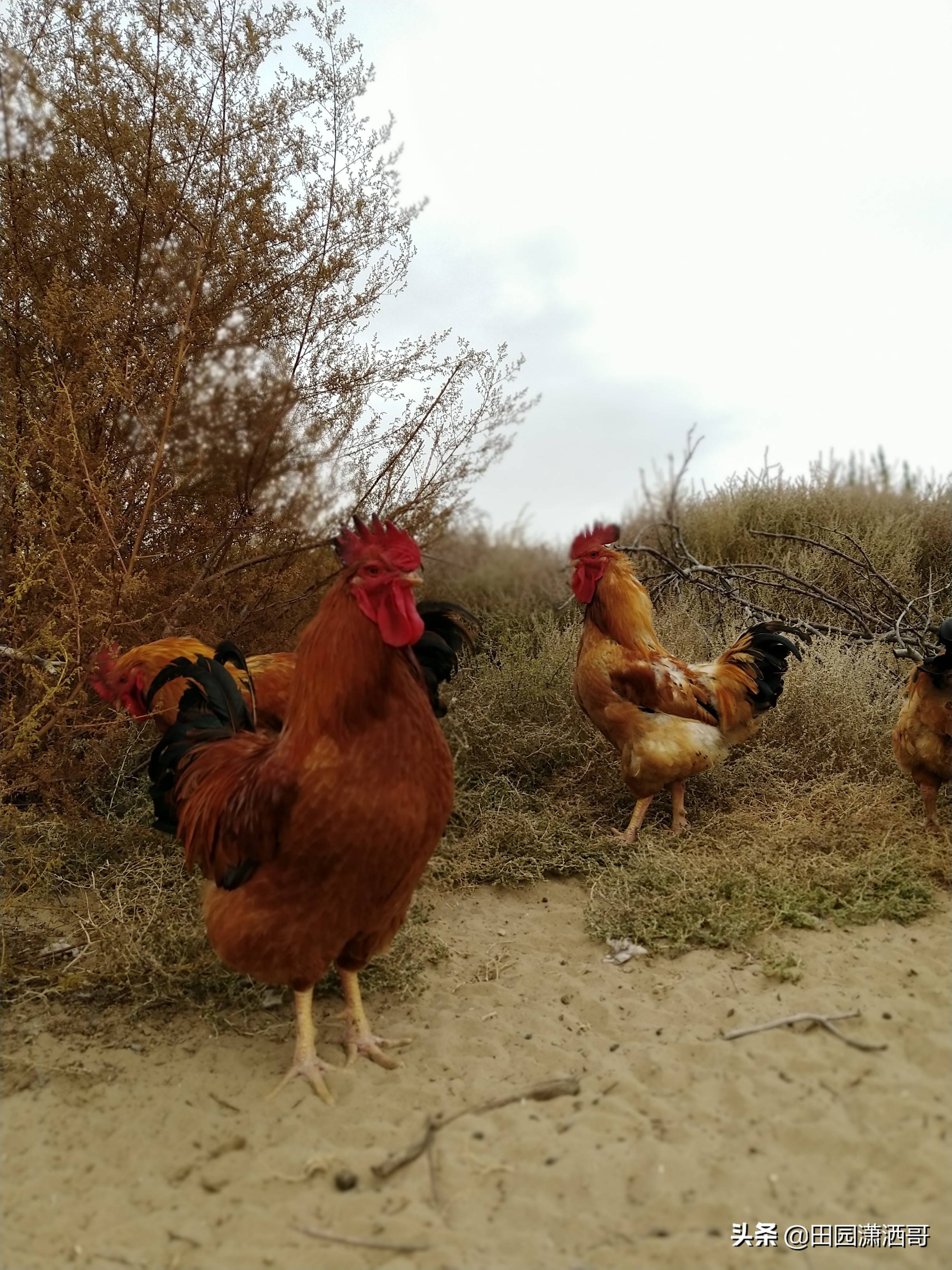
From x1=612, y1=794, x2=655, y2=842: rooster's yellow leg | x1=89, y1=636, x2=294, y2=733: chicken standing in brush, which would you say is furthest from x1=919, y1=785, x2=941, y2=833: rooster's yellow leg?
x1=89, y1=636, x2=294, y2=733: chicken standing in brush

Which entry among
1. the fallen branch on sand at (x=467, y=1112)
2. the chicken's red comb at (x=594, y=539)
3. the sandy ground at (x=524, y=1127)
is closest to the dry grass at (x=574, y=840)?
the sandy ground at (x=524, y=1127)

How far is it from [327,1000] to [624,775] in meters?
2.18

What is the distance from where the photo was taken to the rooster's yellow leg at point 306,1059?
8.98ft

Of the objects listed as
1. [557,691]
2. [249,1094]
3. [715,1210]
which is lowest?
[249,1094]

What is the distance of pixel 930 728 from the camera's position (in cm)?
414

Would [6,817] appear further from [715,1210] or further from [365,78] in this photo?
[365,78]

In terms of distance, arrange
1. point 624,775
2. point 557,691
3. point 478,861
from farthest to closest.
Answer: point 557,691 → point 624,775 → point 478,861


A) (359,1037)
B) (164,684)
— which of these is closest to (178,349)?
(164,684)

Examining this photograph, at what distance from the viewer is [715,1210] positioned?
205 cm

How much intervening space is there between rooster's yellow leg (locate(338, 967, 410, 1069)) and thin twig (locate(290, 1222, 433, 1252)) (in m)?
0.77

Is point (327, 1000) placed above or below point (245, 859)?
below

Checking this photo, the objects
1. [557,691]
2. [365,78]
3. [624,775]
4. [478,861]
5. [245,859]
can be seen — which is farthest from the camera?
[557,691]

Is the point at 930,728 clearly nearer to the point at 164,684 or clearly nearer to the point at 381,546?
the point at 381,546

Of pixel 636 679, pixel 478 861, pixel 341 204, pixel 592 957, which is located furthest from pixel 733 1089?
pixel 341 204
